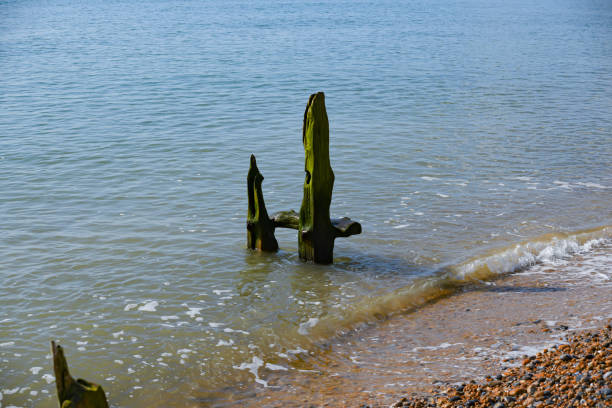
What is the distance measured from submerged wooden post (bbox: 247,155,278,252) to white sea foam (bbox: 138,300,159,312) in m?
2.14

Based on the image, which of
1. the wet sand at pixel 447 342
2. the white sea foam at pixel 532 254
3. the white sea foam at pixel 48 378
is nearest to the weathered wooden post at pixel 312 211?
the wet sand at pixel 447 342

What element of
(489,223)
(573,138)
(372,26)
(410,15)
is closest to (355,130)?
(573,138)

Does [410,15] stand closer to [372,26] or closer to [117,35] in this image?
[372,26]

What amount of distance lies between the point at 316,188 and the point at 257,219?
1491 millimetres

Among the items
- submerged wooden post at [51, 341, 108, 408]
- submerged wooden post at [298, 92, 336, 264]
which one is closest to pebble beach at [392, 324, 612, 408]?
submerged wooden post at [51, 341, 108, 408]

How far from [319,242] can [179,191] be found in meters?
5.26

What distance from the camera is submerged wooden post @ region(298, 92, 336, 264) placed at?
9422 mm

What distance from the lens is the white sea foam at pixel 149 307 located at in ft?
30.9

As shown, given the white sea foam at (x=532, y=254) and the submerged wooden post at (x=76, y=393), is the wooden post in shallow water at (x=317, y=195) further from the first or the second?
the submerged wooden post at (x=76, y=393)

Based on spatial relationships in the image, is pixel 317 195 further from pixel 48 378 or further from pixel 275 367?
pixel 48 378

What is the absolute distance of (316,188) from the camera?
384 inches

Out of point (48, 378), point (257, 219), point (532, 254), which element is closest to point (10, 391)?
point (48, 378)

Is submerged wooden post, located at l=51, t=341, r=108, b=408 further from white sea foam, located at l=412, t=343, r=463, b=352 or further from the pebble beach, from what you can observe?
white sea foam, located at l=412, t=343, r=463, b=352

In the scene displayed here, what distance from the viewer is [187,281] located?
10.4 m
